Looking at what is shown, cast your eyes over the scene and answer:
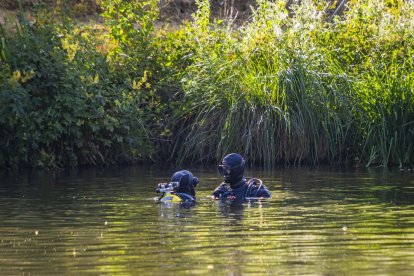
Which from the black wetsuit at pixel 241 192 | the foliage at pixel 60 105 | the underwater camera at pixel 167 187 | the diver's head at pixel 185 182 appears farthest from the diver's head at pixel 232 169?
the foliage at pixel 60 105

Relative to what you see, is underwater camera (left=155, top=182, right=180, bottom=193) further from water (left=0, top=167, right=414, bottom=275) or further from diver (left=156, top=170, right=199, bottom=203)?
water (left=0, top=167, right=414, bottom=275)

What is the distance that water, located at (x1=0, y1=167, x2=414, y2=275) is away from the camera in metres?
10.0

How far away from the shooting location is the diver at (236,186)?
16.2 metres

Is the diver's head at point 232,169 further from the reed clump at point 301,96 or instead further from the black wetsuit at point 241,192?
the reed clump at point 301,96

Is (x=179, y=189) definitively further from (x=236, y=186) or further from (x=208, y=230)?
(x=208, y=230)

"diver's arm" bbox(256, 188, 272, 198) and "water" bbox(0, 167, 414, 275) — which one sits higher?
"diver's arm" bbox(256, 188, 272, 198)

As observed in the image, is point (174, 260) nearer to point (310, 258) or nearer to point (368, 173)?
point (310, 258)

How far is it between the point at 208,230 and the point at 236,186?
375cm

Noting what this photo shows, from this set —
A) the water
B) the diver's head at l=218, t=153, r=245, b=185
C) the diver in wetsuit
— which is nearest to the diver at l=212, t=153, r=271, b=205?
the diver's head at l=218, t=153, r=245, b=185

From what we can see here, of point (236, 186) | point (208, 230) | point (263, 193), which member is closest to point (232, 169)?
point (236, 186)

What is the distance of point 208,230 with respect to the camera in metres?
12.7

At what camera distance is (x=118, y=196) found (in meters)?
17.2

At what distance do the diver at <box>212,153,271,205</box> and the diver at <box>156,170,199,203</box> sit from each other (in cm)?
46

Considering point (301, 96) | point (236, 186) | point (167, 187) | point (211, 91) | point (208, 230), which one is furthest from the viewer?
point (211, 91)
